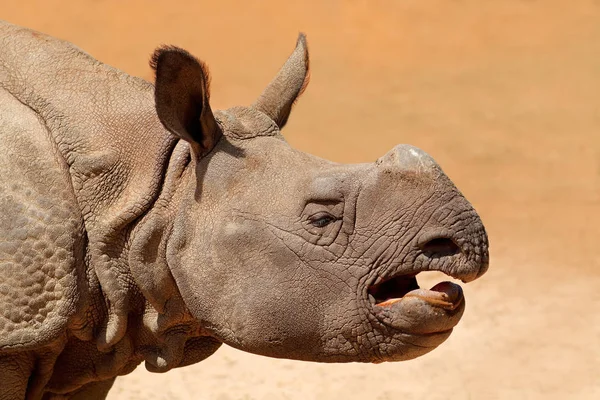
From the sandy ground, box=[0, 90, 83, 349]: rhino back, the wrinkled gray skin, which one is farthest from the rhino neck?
the sandy ground

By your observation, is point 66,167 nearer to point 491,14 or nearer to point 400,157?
point 400,157

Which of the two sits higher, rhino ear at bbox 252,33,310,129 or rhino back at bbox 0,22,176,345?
rhino ear at bbox 252,33,310,129

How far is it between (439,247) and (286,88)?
3.99 feet

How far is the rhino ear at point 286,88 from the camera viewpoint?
4.73 m

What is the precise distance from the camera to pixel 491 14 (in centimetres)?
1395

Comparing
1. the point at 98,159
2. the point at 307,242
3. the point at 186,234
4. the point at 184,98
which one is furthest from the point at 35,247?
the point at 307,242

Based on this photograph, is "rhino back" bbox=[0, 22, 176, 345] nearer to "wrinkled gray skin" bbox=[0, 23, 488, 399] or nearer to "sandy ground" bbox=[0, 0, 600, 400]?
"wrinkled gray skin" bbox=[0, 23, 488, 399]

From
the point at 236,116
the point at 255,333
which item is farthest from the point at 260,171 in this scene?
the point at 255,333

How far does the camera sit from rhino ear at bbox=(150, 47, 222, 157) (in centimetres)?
418

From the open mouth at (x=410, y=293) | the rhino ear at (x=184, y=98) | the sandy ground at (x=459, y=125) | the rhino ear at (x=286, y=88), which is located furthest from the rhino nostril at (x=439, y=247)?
the sandy ground at (x=459, y=125)

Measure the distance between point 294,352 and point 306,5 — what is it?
10882 millimetres

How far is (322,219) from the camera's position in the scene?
4.12 metres

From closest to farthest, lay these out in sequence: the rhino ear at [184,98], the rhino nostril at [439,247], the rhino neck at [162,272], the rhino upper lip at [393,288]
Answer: the rhino nostril at [439,247], the rhino upper lip at [393,288], the rhino ear at [184,98], the rhino neck at [162,272]

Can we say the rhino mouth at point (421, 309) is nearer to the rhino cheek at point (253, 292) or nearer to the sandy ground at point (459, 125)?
the rhino cheek at point (253, 292)
